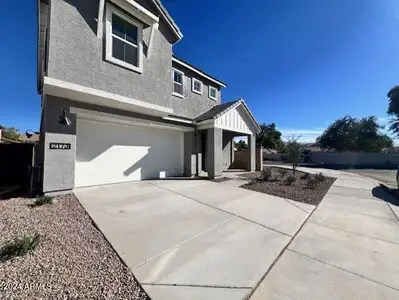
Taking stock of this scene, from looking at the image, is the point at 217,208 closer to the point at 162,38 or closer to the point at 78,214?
the point at 78,214

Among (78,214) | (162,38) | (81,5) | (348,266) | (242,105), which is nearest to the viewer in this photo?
(348,266)

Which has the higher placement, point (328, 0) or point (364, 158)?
point (328, 0)

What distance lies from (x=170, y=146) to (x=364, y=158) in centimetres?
3371

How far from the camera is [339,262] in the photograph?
324 centimetres

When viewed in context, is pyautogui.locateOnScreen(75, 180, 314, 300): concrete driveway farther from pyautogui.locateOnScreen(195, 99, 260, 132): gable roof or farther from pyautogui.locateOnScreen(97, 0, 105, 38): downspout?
pyautogui.locateOnScreen(97, 0, 105, 38): downspout

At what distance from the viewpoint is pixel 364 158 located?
30.8 meters

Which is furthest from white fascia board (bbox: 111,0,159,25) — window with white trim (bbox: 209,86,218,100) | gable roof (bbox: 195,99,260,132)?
window with white trim (bbox: 209,86,218,100)

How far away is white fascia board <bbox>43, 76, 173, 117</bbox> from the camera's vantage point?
19.8 ft

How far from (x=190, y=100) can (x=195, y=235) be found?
970cm

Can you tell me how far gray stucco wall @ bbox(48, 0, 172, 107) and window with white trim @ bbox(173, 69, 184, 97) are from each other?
2.84m

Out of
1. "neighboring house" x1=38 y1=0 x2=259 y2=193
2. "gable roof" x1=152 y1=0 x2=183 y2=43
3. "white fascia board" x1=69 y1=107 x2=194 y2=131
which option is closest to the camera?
"neighboring house" x1=38 y1=0 x2=259 y2=193

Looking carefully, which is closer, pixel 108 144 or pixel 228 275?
pixel 228 275

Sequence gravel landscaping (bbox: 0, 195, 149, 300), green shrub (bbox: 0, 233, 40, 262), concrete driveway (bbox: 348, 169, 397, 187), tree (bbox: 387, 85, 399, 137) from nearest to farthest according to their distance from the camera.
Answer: gravel landscaping (bbox: 0, 195, 149, 300)
green shrub (bbox: 0, 233, 40, 262)
concrete driveway (bbox: 348, 169, 397, 187)
tree (bbox: 387, 85, 399, 137)

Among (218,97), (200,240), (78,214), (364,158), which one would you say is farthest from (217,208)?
(364,158)
